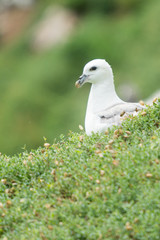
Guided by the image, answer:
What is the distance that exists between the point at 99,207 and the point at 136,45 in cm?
1544

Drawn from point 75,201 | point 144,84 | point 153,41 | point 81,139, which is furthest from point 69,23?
point 75,201

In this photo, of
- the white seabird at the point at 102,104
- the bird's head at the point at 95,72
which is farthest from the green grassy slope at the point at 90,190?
the bird's head at the point at 95,72

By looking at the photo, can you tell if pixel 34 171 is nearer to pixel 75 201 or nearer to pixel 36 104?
pixel 75 201

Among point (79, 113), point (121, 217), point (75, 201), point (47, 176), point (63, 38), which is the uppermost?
point (63, 38)

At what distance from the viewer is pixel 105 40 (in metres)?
21.9

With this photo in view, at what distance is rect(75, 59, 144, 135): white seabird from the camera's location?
28.3 feet

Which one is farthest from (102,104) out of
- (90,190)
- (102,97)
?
(90,190)

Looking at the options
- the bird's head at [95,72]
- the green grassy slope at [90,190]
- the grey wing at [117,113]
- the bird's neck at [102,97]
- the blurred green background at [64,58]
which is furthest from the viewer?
the blurred green background at [64,58]

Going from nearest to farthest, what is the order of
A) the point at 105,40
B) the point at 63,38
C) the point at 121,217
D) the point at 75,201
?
the point at 121,217
the point at 75,201
the point at 105,40
the point at 63,38

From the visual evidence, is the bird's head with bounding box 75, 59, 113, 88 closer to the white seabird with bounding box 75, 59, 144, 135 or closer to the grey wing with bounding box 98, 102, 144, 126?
the white seabird with bounding box 75, 59, 144, 135

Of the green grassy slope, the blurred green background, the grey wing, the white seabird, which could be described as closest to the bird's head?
the white seabird

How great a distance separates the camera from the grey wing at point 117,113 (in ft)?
28.0

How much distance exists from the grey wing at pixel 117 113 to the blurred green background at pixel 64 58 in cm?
779

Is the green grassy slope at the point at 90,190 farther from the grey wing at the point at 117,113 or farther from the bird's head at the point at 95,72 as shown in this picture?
the bird's head at the point at 95,72
